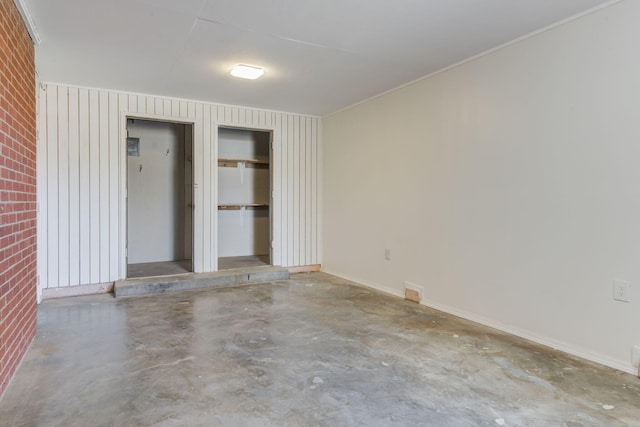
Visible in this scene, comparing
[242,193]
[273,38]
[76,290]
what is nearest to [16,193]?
[273,38]

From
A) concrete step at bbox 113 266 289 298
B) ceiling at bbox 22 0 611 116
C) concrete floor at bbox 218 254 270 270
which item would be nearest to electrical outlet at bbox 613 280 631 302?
ceiling at bbox 22 0 611 116

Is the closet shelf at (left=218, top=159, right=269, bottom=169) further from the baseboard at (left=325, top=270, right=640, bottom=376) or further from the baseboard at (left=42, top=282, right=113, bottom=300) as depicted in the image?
the baseboard at (left=325, top=270, right=640, bottom=376)

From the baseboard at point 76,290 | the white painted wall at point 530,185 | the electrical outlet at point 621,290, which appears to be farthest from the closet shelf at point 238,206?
the electrical outlet at point 621,290

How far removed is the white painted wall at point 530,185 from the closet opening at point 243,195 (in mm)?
2778


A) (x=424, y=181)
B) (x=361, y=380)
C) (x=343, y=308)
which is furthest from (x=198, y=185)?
(x=361, y=380)

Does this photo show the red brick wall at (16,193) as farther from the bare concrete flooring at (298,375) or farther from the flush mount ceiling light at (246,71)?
the flush mount ceiling light at (246,71)

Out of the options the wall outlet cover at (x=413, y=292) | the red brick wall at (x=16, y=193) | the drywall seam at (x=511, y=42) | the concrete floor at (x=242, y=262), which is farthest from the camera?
the concrete floor at (x=242, y=262)

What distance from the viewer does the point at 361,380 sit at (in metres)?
2.38

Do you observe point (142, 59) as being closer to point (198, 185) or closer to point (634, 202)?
point (198, 185)

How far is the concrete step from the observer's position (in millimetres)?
4484

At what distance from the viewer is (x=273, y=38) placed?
124 inches

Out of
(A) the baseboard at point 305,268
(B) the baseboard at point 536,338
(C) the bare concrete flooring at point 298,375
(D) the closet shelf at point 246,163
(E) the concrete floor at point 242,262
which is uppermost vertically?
(D) the closet shelf at point 246,163

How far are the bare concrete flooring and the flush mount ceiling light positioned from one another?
8.25 ft

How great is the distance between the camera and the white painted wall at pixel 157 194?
5.99 meters
